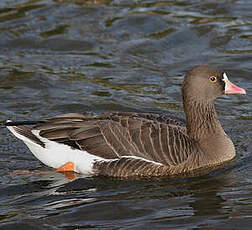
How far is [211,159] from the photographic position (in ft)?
31.7

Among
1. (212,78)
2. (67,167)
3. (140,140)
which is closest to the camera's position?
(140,140)

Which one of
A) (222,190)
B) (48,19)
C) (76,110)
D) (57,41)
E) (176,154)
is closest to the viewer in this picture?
(222,190)

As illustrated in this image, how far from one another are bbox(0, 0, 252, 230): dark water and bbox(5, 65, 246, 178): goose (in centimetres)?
24

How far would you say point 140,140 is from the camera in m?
9.32

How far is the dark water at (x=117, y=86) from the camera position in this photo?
8055 mm

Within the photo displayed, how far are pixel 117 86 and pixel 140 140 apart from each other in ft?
12.7

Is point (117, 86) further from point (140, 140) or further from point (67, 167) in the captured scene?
point (140, 140)

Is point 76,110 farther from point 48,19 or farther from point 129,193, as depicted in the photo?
point 48,19

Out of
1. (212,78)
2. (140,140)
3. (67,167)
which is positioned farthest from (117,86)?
(140,140)

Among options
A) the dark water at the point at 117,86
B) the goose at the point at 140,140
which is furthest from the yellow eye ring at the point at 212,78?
the dark water at the point at 117,86

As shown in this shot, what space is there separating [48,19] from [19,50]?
1.74m

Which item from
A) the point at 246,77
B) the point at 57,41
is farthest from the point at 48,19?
the point at 246,77

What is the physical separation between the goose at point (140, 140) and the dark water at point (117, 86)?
0.78ft

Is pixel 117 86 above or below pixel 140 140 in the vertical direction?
above
